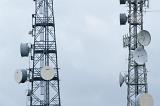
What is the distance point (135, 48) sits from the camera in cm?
6856

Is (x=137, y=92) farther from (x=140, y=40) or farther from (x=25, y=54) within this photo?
(x=25, y=54)

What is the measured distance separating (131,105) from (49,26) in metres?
14.8

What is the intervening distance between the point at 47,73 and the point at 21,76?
3965 millimetres

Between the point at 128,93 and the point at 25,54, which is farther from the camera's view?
the point at 25,54

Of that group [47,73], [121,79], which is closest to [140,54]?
[121,79]

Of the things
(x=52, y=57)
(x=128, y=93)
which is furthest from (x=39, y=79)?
(x=128, y=93)

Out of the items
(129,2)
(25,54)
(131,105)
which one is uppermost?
(129,2)

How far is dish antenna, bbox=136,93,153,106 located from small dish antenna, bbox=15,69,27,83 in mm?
17521

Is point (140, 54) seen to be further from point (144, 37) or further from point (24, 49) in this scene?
point (24, 49)

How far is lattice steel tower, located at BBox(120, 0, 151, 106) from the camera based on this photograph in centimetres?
6681

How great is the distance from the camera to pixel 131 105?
68.4 metres

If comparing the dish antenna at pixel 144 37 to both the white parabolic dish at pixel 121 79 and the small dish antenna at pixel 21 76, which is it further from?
the small dish antenna at pixel 21 76

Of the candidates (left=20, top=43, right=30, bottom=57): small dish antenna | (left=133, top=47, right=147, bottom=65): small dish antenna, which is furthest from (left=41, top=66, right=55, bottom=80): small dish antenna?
(left=133, top=47, right=147, bottom=65): small dish antenna

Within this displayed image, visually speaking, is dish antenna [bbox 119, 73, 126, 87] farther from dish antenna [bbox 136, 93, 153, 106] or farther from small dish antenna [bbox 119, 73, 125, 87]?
dish antenna [bbox 136, 93, 153, 106]
